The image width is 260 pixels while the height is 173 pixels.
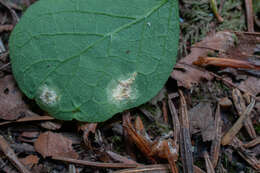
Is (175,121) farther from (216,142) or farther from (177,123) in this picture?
(216,142)

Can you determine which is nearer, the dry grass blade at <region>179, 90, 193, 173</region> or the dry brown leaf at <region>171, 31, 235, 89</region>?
the dry grass blade at <region>179, 90, 193, 173</region>

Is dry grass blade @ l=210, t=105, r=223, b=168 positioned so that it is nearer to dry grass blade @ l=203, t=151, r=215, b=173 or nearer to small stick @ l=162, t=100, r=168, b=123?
dry grass blade @ l=203, t=151, r=215, b=173

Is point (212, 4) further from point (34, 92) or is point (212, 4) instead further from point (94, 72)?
point (34, 92)

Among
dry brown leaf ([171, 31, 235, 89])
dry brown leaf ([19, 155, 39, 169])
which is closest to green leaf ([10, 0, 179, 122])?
dry brown leaf ([171, 31, 235, 89])

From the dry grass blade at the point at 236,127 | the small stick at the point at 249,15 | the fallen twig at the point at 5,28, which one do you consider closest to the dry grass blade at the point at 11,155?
the fallen twig at the point at 5,28

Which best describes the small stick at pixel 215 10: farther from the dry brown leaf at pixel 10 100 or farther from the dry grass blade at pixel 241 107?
the dry brown leaf at pixel 10 100

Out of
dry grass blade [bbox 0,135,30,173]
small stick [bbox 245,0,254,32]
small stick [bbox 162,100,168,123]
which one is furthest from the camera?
small stick [bbox 245,0,254,32]
